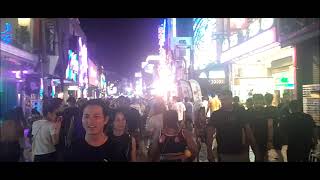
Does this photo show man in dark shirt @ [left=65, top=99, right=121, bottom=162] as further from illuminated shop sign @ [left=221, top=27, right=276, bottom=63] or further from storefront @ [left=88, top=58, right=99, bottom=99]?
storefront @ [left=88, top=58, right=99, bottom=99]

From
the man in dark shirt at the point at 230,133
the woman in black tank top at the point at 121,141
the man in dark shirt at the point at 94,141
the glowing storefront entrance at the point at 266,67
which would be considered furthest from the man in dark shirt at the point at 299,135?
the glowing storefront entrance at the point at 266,67

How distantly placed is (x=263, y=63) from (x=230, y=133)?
1056 cm

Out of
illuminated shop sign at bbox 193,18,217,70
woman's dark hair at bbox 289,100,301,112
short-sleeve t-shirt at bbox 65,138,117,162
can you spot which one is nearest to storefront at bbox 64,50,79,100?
illuminated shop sign at bbox 193,18,217,70

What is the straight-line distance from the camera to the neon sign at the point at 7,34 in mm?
16938

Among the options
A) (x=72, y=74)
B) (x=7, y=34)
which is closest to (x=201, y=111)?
(x=7, y=34)

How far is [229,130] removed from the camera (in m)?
7.18

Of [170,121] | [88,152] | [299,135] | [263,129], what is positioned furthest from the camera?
[263,129]

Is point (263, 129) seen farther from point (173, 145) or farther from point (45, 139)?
point (45, 139)

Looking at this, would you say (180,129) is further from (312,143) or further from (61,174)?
(312,143)

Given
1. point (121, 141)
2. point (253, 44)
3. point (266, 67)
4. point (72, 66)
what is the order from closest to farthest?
point (121, 141) → point (253, 44) → point (266, 67) → point (72, 66)

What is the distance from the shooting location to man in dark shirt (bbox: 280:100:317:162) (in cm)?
784

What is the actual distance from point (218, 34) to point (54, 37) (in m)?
11.6

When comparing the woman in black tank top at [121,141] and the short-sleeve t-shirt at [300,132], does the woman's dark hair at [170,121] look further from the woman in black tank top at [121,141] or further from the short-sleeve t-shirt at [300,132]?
the short-sleeve t-shirt at [300,132]

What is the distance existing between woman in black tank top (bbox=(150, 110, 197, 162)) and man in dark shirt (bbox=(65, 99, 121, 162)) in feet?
3.44
